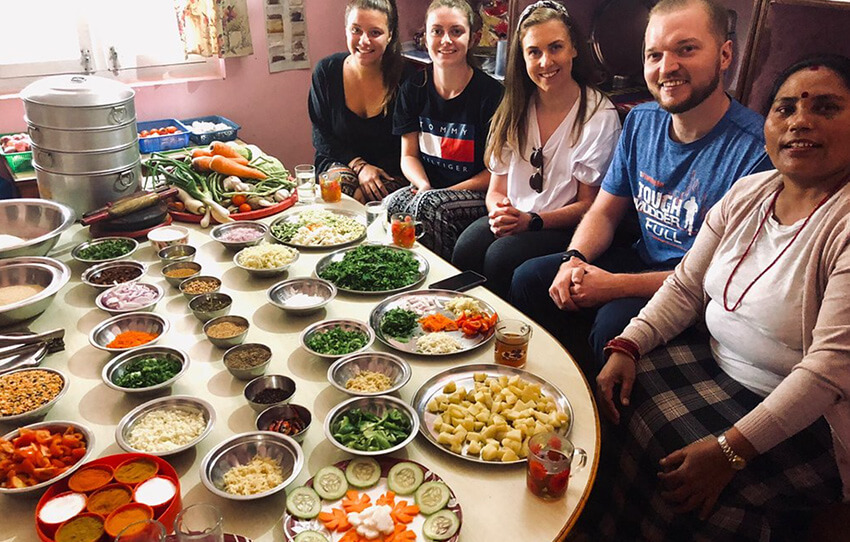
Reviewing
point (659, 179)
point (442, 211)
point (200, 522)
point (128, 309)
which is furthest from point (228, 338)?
point (659, 179)

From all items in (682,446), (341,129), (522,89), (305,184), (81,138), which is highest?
(522,89)

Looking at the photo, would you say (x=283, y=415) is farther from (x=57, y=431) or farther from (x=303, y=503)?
(x=57, y=431)

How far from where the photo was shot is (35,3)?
3.69 meters

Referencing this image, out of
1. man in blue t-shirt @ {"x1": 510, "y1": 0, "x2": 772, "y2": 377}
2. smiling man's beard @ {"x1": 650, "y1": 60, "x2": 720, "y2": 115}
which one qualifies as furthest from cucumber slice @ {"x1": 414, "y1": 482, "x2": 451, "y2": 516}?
smiling man's beard @ {"x1": 650, "y1": 60, "x2": 720, "y2": 115}

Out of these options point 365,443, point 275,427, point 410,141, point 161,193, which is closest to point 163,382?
point 275,427

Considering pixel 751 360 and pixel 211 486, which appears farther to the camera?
pixel 751 360

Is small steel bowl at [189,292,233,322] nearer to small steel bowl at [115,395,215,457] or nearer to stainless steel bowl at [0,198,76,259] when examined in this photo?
small steel bowl at [115,395,215,457]

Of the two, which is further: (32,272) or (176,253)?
(176,253)

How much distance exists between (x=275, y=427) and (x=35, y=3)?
11.7ft

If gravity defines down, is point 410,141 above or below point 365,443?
above

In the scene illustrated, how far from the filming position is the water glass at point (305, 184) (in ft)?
9.32

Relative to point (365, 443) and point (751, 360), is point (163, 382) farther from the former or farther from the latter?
point (751, 360)

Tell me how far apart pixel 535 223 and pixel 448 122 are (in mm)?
782

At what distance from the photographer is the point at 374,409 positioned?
1465 millimetres
